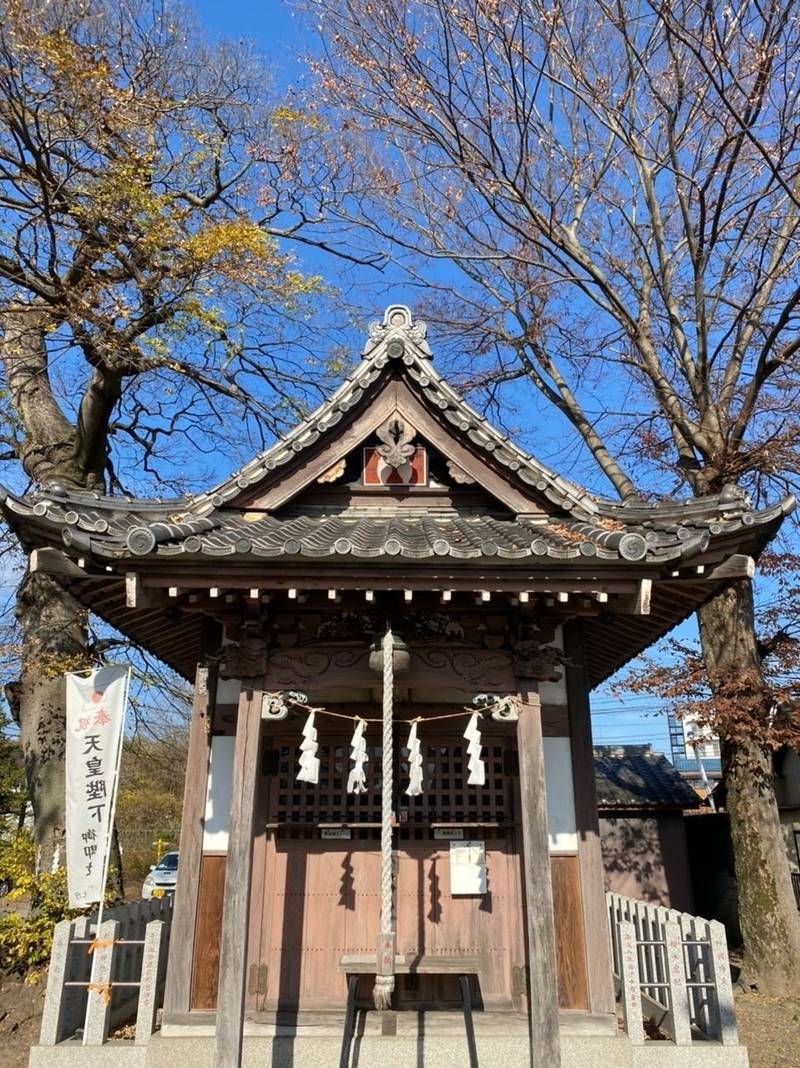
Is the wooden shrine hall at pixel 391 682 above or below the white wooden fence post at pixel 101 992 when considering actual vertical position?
above

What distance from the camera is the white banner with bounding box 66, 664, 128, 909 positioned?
270 inches

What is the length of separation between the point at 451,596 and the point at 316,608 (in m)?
1.34

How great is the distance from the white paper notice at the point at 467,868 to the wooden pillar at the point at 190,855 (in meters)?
2.51

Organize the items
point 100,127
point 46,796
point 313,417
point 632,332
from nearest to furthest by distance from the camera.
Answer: point 313,417 → point 46,796 → point 100,127 → point 632,332

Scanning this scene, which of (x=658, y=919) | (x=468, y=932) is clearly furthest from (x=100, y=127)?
(x=658, y=919)

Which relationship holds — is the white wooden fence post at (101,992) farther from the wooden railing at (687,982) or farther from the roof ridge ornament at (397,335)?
the roof ridge ornament at (397,335)

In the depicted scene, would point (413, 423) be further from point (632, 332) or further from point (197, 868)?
point (632, 332)

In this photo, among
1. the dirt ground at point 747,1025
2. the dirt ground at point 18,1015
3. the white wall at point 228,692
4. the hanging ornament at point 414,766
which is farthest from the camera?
the dirt ground at point 18,1015

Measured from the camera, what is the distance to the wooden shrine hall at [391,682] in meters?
5.88

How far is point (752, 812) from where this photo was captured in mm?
10812

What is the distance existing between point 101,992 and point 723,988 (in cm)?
553

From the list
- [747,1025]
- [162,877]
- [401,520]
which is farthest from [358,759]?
[162,877]

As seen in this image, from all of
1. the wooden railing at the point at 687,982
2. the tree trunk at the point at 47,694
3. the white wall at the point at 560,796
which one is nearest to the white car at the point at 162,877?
the tree trunk at the point at 47,694

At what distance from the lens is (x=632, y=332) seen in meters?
14.1
